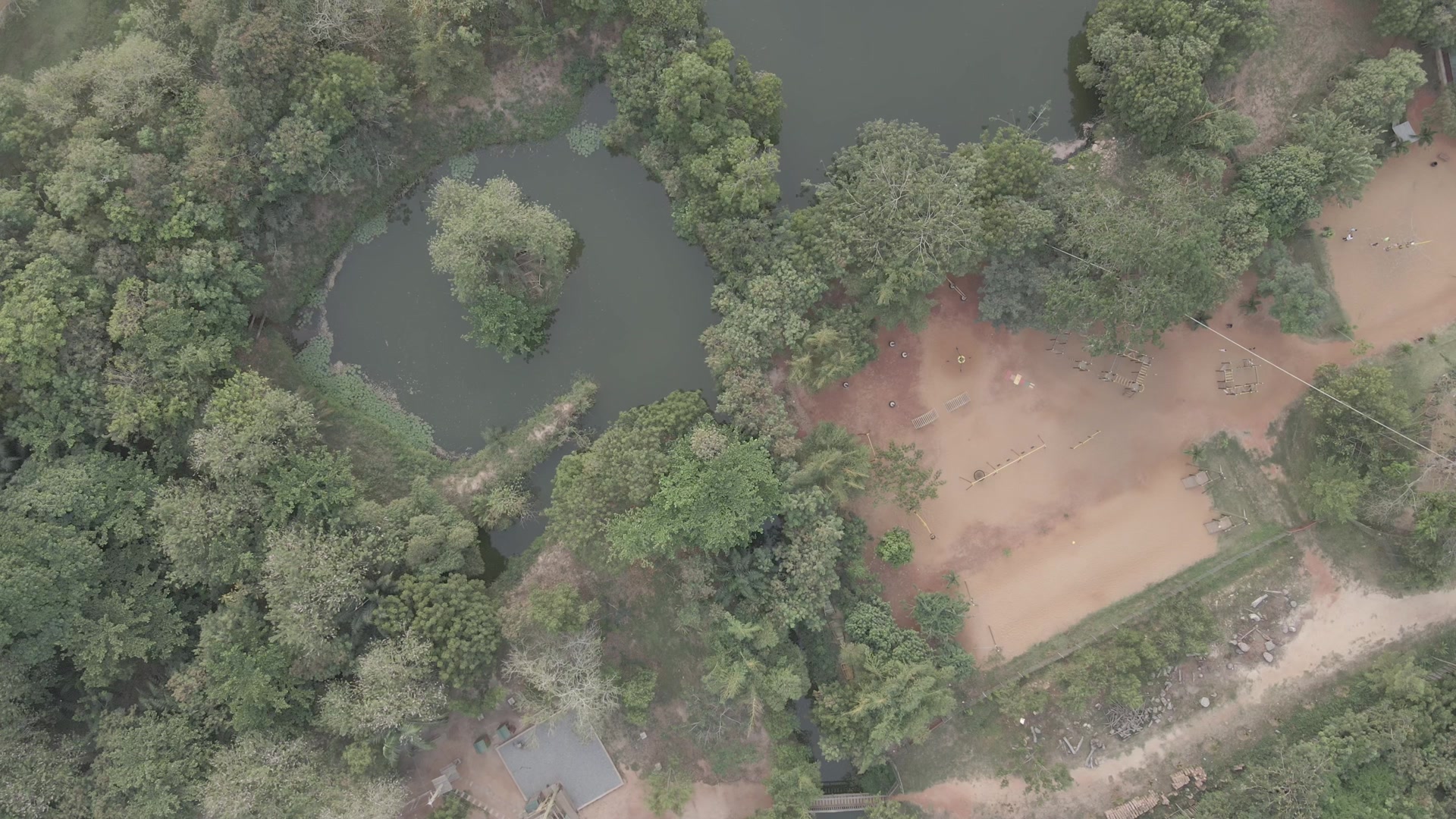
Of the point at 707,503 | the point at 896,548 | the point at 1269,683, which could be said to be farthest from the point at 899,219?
the point at 1269,683

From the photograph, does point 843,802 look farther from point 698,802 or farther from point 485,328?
point 485,328

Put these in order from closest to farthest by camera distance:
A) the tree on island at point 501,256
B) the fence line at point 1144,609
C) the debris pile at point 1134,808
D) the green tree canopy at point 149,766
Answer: the green tree canopy at point 149,766, the tree on island at point 501,256, the debris pile at point 1134,808, the fence line at point 1144,609

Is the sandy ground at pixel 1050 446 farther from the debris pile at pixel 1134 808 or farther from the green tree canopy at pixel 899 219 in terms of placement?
the debris pile at pixel 1134 808

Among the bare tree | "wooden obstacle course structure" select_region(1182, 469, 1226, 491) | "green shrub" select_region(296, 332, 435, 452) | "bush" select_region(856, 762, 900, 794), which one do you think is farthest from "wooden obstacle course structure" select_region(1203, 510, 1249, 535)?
"green shrub" select_region(296, 332, 435, 452)

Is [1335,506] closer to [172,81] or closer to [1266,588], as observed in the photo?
[1266,588]

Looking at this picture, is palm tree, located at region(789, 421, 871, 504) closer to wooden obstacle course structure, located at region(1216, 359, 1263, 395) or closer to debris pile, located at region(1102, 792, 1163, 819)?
wooden obstacle course structure, located at region(1216, 359, 1263, 395)

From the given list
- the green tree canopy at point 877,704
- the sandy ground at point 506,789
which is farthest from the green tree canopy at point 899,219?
the sandy ground at point 506,789

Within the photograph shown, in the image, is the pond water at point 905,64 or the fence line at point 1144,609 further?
the pond water at point 905,64
